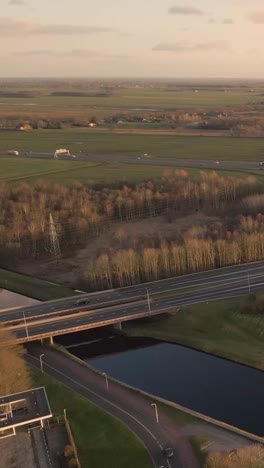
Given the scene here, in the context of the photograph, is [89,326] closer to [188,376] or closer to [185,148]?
[188,376]

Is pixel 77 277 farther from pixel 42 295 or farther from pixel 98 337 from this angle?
pixel 98 337

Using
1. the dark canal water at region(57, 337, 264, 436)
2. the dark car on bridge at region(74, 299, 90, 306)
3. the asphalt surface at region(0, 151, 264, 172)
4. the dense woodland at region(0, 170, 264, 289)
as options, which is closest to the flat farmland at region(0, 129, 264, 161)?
the asphalt surface at region(0, 151, 264, 172)

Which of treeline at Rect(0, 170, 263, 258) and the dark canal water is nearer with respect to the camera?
the dark canal water

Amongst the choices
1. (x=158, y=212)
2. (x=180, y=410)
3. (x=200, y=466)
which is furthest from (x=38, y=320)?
(x=158, y=212)

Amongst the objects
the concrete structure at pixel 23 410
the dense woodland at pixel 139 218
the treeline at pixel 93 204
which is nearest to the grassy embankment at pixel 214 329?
the dense woodland at pixel 139 218

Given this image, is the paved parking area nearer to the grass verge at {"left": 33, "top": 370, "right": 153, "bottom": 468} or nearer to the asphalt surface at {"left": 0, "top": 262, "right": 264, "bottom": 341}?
the grass verge at {"left": 33, "top": 370, "right": 153, "bottom": 468}
